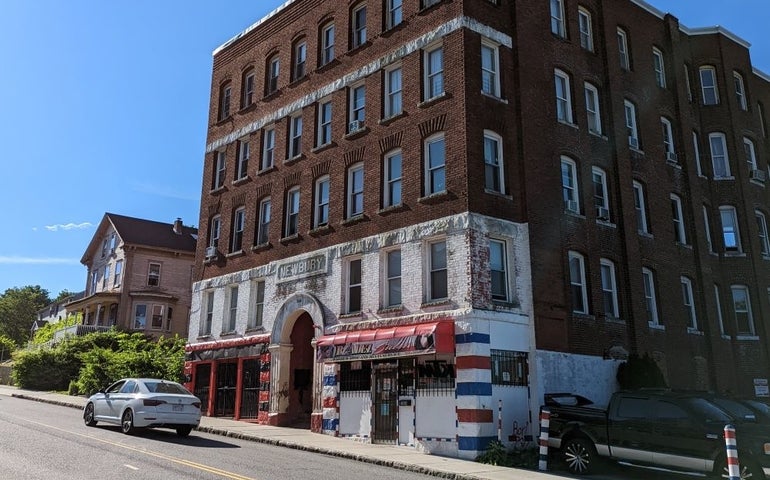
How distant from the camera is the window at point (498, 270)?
1769 cm

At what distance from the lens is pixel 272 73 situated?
90.3 feet

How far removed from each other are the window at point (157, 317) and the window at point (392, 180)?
31713 millimetres

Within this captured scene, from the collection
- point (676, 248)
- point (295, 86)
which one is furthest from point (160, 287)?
point (676, 248)

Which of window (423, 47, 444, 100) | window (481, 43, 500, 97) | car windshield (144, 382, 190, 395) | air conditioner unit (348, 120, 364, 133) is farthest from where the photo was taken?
air conditioner unit (348, 120, 364, 133)

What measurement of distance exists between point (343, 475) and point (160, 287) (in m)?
39.1

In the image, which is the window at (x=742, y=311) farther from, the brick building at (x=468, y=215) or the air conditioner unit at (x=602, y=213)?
the air conditioner unit at (x=602, y=213)

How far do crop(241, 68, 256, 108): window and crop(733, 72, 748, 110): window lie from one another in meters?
22.7

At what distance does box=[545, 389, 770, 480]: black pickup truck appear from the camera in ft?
37.1

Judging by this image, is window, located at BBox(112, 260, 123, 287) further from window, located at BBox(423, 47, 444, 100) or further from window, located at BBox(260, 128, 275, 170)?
window, located at BBox(423, 47, 444, 100)

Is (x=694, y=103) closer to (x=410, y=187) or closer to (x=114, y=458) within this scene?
(x=410, y=187)

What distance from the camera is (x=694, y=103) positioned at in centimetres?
2827

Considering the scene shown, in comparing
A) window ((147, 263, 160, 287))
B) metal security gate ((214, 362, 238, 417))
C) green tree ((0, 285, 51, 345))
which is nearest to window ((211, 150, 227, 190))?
metal security gate ((214, 362, 238, 417))

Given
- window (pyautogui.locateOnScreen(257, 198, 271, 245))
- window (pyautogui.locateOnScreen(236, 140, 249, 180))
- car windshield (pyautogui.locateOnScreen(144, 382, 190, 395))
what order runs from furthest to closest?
window (pyautogui.locateOnScreen(236, 140, 249, 180)) < window (pyautogui.locateOnScreen(257, 198, 271, 245)) < car windshield (pyautogui.locateOnScreen(144, 382, 190, 395))

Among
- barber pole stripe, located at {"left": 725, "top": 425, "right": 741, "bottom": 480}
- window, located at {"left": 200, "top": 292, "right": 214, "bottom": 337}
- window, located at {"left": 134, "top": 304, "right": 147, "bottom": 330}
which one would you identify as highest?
window, located at {"left": 134, "top": 304, "right": 147, "bottom": 330}
